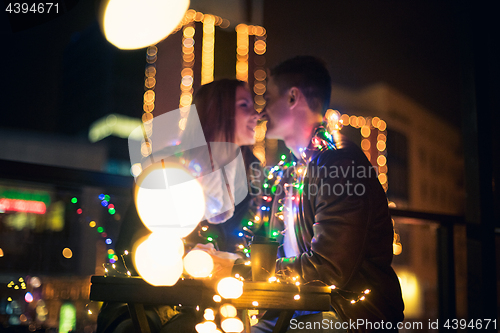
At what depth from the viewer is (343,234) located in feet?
4.29

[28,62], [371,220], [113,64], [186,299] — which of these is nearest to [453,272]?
[371,220]

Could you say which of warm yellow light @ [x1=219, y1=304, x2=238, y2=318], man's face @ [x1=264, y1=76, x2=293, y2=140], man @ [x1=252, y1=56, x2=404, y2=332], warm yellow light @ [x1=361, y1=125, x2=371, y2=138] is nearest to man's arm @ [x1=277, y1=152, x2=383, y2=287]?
man @ [x1=252, y1=56, x2=404, y2=332]

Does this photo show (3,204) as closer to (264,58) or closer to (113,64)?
(264,58)

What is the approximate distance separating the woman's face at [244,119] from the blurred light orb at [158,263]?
108 cm

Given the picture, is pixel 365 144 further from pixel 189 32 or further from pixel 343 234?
pixel 343 234

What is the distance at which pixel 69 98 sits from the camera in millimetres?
15016

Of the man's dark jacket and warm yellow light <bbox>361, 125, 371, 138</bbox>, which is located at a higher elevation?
warm yellow light <bbox>361, 125, 371, 138</bbox>

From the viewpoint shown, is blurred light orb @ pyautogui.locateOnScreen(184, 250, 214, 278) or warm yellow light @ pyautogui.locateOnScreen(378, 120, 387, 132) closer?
blurred light orb @ pyautogui.locateOnScreen(184, 250, 214, 278)

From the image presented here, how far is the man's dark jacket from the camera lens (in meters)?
1.29

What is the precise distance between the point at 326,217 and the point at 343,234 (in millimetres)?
90

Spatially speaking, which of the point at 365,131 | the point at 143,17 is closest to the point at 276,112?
the point at 143,17

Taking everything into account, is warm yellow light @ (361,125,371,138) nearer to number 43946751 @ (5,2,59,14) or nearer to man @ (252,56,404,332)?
man @ (252,56,404,332)

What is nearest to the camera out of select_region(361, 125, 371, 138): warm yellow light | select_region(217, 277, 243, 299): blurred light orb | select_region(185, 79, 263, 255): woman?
select_region(217, 277, 243, 299): blurred light orb

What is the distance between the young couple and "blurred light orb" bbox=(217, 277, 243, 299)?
0.30 meters
